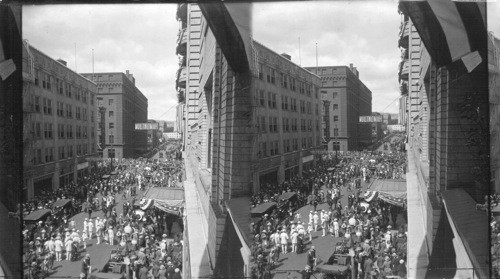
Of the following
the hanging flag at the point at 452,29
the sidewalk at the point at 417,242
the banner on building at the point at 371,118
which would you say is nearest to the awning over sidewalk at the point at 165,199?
the banner on building at the point at 371,118

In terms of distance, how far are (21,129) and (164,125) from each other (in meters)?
2.76

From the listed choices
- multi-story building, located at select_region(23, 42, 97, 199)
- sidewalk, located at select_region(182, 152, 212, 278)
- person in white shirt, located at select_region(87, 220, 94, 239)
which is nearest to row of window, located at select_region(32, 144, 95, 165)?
multi-story building, located at select_region(23, 42, 97, 199)

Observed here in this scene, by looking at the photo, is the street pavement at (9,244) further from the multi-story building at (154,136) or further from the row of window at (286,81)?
the row of window at (286,81)

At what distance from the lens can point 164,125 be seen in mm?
9047

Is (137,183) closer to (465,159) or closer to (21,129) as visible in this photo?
(21,129)

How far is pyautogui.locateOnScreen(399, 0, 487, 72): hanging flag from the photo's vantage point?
7.36 meters

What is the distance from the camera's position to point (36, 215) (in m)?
8.28

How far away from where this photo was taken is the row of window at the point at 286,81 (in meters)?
7.57

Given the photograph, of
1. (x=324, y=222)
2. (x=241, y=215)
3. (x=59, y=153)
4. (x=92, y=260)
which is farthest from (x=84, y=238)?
(x=324, y=222)

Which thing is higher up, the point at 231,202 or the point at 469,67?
the point at 469,67

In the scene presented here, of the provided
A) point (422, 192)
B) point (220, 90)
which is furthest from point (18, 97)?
point (422, 192)

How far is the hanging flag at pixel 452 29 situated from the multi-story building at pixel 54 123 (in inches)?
256

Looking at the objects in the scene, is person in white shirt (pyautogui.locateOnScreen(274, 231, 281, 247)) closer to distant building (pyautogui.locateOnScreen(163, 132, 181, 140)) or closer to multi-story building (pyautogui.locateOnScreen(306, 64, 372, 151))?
multi-story building (pyautogui.locateOnScreen(306, 64, 372, 151))

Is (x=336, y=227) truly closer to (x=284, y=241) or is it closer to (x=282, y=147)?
(x=284, y=241)
